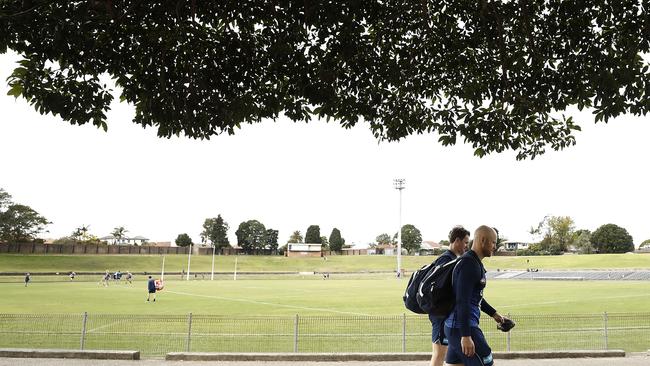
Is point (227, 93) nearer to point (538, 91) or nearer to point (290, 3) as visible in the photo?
point (290, 3)

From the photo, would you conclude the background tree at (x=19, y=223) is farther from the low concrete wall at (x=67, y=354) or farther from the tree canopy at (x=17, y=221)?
the low concrete wall at (x=67, y=354)

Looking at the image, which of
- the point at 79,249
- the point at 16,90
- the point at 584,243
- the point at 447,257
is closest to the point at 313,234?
the point at 79,249

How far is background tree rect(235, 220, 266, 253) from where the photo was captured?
158 metres

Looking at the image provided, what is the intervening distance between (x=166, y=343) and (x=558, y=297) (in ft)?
89.2

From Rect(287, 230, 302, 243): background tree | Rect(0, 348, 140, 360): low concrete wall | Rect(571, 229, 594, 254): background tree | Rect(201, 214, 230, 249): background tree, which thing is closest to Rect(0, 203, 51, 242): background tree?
Rect(201, 214, 230, 249): background tree

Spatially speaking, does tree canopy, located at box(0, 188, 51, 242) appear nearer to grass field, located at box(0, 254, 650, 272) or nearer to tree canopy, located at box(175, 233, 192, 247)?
grass field, located at box(0, 254, 650, 272)

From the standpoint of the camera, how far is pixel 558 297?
33.4m

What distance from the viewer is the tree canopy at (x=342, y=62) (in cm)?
739

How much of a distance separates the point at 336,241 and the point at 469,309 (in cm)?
15553

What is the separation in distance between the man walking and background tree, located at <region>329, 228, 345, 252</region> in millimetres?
154077

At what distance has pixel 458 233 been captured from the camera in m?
6.17

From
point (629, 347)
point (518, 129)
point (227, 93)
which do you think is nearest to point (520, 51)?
point (518, 129)

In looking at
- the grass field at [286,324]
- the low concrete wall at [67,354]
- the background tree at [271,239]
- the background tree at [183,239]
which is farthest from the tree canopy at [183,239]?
the low concrete wall at [67,354]

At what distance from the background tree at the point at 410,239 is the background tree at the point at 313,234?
88.4ft
